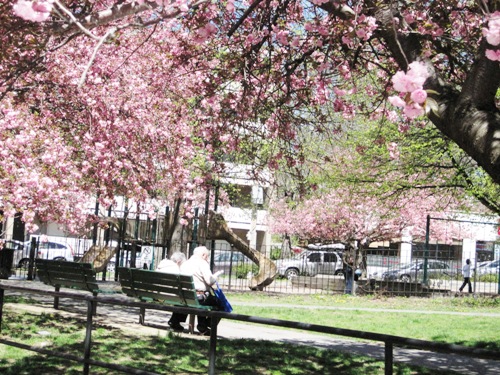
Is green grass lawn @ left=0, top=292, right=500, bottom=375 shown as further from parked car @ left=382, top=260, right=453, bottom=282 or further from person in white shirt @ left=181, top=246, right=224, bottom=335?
parked car @ left=382, top=260, right=453, bottom=282

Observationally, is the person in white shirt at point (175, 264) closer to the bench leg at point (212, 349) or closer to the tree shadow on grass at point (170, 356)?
the tree shadow on grass at point (170, 356)

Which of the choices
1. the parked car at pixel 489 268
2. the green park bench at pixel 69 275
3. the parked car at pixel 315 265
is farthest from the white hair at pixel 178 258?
the parked car at pixel 489 268

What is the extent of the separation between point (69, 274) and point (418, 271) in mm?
15306

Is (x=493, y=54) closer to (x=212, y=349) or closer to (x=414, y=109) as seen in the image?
(x=414, y=109)

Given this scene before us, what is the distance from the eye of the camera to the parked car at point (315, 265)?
87.1ft

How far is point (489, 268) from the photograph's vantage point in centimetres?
2561

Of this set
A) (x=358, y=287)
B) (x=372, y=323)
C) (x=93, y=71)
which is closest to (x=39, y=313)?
(x=93, y=71)

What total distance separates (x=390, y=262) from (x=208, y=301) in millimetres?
15758

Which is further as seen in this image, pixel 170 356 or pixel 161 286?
pixel 161 286

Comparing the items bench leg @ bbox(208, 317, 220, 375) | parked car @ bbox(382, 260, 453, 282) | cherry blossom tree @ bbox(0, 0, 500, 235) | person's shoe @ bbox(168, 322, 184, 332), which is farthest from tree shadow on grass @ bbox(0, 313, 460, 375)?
parked car @ bbox(382, 260, 453, 282)

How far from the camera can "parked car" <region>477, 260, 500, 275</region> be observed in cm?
2458

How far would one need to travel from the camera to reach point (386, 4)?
7113 millimetres

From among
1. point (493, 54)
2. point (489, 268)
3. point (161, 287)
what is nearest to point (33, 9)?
point (493, 54)

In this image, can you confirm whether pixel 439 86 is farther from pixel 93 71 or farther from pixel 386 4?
pixel 93 71
